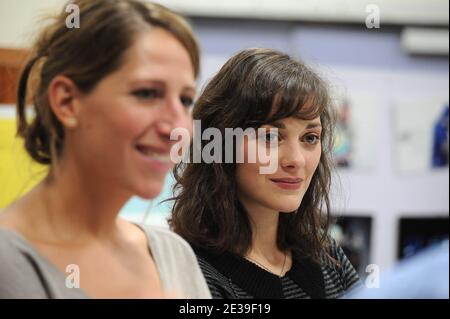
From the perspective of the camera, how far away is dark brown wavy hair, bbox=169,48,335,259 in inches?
32.9

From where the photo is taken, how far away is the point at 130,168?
742 mm

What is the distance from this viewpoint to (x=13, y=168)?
83 cm

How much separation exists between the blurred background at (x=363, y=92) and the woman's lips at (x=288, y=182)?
14 centimetres

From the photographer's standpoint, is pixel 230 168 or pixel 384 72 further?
pixel 384 72

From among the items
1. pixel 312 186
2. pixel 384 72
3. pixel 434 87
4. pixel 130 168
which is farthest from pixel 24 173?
pixel 434 87

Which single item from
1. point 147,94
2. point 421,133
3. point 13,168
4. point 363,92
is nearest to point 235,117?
point 147,94

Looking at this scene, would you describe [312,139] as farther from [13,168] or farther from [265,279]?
[13,168]

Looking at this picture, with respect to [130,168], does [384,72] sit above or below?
above

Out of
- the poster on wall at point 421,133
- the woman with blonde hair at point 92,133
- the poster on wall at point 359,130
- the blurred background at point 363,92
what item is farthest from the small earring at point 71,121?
the poster on wall at point 421,133

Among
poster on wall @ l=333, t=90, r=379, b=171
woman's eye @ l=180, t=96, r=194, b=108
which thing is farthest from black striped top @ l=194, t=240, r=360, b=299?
poster on wall @ l=333, t=90, r=379, b=171
